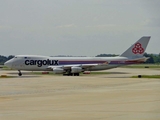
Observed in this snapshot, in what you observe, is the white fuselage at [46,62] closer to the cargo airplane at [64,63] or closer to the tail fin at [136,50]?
the cargo airplane at [64,63]

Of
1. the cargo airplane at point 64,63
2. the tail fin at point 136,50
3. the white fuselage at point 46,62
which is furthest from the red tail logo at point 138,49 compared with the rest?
the white fuselage at point 46,62

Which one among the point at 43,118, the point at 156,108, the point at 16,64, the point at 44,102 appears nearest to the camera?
the point at 43,118

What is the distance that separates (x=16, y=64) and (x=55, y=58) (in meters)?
6.20

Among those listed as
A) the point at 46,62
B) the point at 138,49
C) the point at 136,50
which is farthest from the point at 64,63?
the point at 138,49

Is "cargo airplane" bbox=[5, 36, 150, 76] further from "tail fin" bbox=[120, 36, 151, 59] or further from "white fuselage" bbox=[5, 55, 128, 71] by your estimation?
"tail fin" bbox=[120, 36, 151, 59]

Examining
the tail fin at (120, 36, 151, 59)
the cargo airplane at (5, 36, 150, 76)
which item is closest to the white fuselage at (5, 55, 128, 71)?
the cargo airplane at (5, 36, 150, 76)

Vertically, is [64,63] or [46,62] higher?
[46,62]

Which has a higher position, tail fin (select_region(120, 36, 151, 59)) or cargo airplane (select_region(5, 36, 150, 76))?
tail fin (select_region(120, 36, 151, 59))

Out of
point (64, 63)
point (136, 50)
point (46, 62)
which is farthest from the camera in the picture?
point (136, 50)

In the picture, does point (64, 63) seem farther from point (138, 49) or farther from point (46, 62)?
point (138, 49)

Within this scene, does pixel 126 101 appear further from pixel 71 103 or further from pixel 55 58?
pixel 55 58

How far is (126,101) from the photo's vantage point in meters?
21.5

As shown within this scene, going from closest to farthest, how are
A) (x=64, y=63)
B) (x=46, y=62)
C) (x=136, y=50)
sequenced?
(x=46, y=62) < (x=64, y=63) < (x=136, y=50)

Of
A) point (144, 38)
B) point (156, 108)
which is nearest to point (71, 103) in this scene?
point (156, 108)
